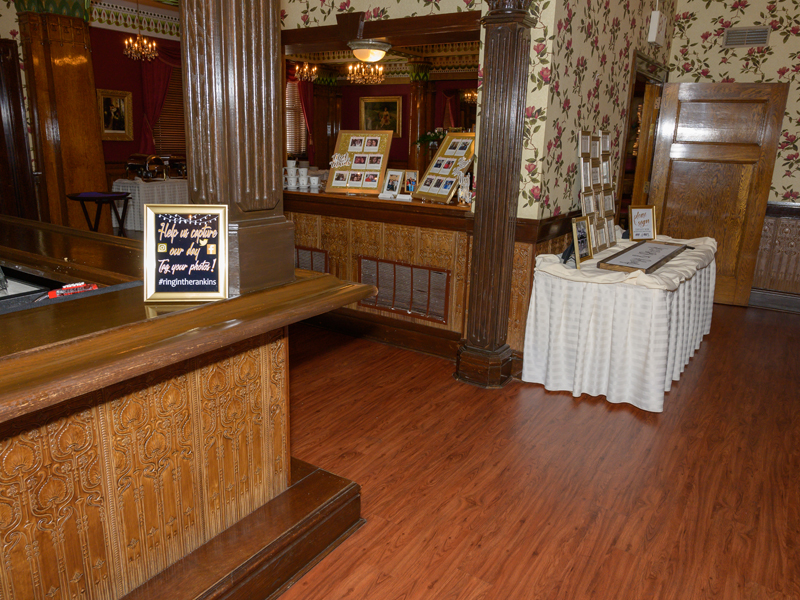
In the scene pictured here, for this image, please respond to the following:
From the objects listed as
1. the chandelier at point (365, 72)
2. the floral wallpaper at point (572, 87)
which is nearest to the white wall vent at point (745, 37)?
the floral wallpaper at point (572, 87)

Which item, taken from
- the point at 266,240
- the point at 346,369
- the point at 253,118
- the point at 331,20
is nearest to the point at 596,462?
the point at 346,369

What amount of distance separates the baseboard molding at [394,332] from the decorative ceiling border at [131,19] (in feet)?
23.9

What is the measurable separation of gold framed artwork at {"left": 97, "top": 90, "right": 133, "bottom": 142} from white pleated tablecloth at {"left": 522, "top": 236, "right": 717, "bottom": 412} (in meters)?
8.54

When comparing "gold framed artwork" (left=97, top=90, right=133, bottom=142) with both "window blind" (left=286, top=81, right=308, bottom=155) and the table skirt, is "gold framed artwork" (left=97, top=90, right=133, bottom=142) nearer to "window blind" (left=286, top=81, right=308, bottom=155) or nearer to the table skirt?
"window blind" (left=286, top=81, right=308, bottom=155)

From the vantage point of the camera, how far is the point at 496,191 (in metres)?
3.44

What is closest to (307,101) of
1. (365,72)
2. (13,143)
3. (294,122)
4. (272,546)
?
(294,122)

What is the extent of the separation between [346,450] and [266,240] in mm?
1374

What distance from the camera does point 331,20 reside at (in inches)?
169

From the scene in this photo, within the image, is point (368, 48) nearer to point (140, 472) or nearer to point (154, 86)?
point (140, 472)

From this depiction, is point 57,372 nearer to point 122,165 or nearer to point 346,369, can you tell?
point 346,369

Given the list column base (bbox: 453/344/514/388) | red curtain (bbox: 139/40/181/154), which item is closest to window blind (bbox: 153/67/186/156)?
red curtain (bbox: 139/40/181/154)

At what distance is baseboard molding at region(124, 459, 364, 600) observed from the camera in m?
1.67

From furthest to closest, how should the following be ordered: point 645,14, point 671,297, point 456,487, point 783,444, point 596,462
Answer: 1. point 645,14
2. point 671,297
3. point 783,444
4. point 596,462
5. point 456,487

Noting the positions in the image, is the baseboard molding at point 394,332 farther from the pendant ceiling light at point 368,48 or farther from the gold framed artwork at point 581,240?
the pendant ceiling light at point 368,48
